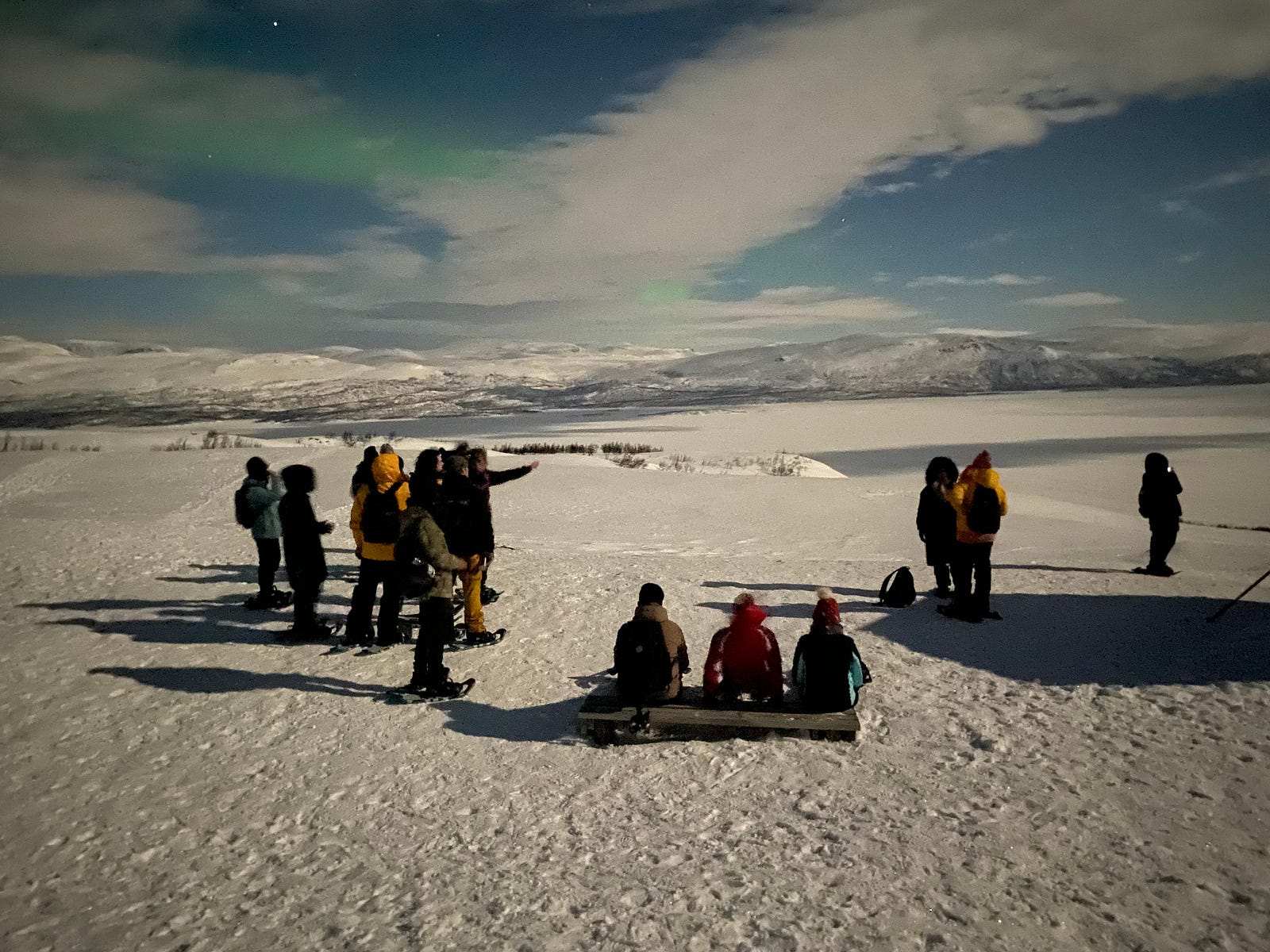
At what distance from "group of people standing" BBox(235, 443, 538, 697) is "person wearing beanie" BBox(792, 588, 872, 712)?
275 cm

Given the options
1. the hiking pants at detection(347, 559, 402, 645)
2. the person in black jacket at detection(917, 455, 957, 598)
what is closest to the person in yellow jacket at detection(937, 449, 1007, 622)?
the person in black jacket at detection(917, 455, 957, 598)

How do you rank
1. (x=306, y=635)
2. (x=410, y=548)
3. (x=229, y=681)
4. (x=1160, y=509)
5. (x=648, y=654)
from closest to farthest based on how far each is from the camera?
(x=648, y=654)
(x=410, y=548)
(x=229, y=681)
(x=306, y=635)
(x=1160, y=509)

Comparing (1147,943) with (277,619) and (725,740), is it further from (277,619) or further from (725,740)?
(277,619)

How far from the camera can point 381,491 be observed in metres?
6.47

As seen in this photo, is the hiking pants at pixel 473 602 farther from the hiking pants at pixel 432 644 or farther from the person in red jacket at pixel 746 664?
the person in red jacket at pixel 746 664

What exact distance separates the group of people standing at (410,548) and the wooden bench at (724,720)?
1.45m

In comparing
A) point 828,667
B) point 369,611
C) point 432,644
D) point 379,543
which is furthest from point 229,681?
point 828,667

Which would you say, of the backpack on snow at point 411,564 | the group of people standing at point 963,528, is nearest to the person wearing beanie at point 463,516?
the backpack on snow at point 411,564

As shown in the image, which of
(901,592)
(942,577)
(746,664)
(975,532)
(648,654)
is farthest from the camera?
(942,577)

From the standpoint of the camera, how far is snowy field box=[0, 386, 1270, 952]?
3.47 m

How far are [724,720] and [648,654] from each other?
68 cm

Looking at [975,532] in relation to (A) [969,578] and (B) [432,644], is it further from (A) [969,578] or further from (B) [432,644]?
(B) [432,644]

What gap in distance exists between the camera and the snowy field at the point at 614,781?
3467 millimetres

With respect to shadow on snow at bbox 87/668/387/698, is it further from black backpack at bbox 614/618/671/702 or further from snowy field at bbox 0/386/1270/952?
black backpack at bbox 614/618/671/702
